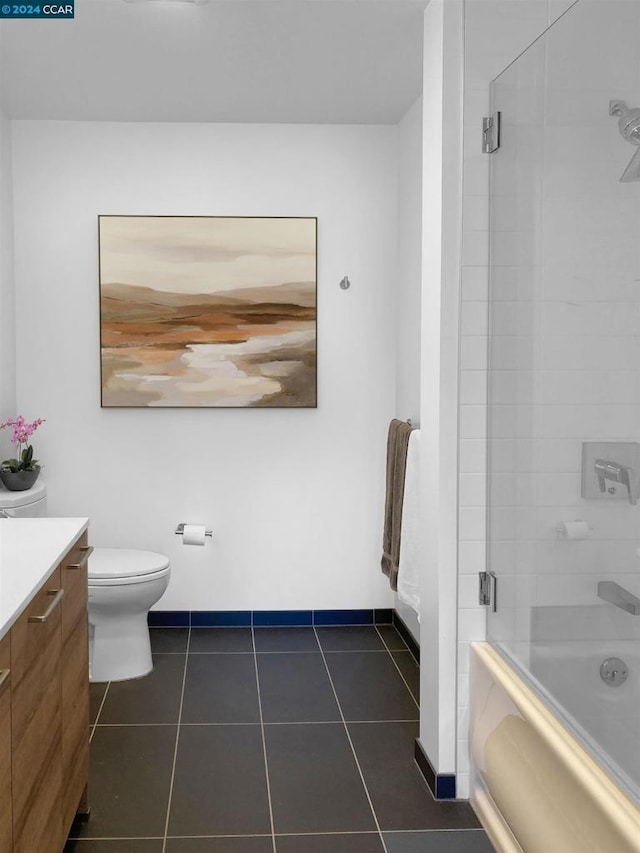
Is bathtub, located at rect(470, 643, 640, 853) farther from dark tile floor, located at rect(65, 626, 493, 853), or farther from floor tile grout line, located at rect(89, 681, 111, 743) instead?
floor tile grout line, located at rect(89, 681, 111, 743)

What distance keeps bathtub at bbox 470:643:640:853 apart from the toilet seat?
1493mm

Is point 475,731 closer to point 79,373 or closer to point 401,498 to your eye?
point 401,498

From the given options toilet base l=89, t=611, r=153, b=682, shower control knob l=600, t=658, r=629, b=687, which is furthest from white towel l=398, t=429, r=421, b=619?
shower control knob l=600, t=658, r=629, b=687

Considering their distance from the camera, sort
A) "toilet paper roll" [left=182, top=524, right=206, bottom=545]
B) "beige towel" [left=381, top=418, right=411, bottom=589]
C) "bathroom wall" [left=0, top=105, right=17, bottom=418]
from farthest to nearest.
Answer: "toilet paper roll" [left=182, top=524, right=206, bottom=545] → "bathroom wall" [left=0, top=105, right=17, bottom=418] → "beige towel" [left=381, top=418, right=411, bottom=589]

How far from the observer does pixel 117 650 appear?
3.44m

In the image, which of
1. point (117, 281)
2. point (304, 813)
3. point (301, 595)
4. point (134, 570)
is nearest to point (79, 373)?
point (117, 281)

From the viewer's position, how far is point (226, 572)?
4.13m

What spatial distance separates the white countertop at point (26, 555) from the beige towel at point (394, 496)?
1.49 m

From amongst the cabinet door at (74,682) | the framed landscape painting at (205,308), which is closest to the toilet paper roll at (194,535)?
the framed landscape painting at (205,308)

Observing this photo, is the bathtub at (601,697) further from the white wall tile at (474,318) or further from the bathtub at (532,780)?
the white wall tile at (474,318)

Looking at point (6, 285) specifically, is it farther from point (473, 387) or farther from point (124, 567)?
point (473, 387)

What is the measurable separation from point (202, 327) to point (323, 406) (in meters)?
0.69

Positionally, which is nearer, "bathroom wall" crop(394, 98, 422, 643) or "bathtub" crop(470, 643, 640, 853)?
"bathtub" crop(470, 643, 640, 853)

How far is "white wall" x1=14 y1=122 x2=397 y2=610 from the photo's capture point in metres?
3.97
